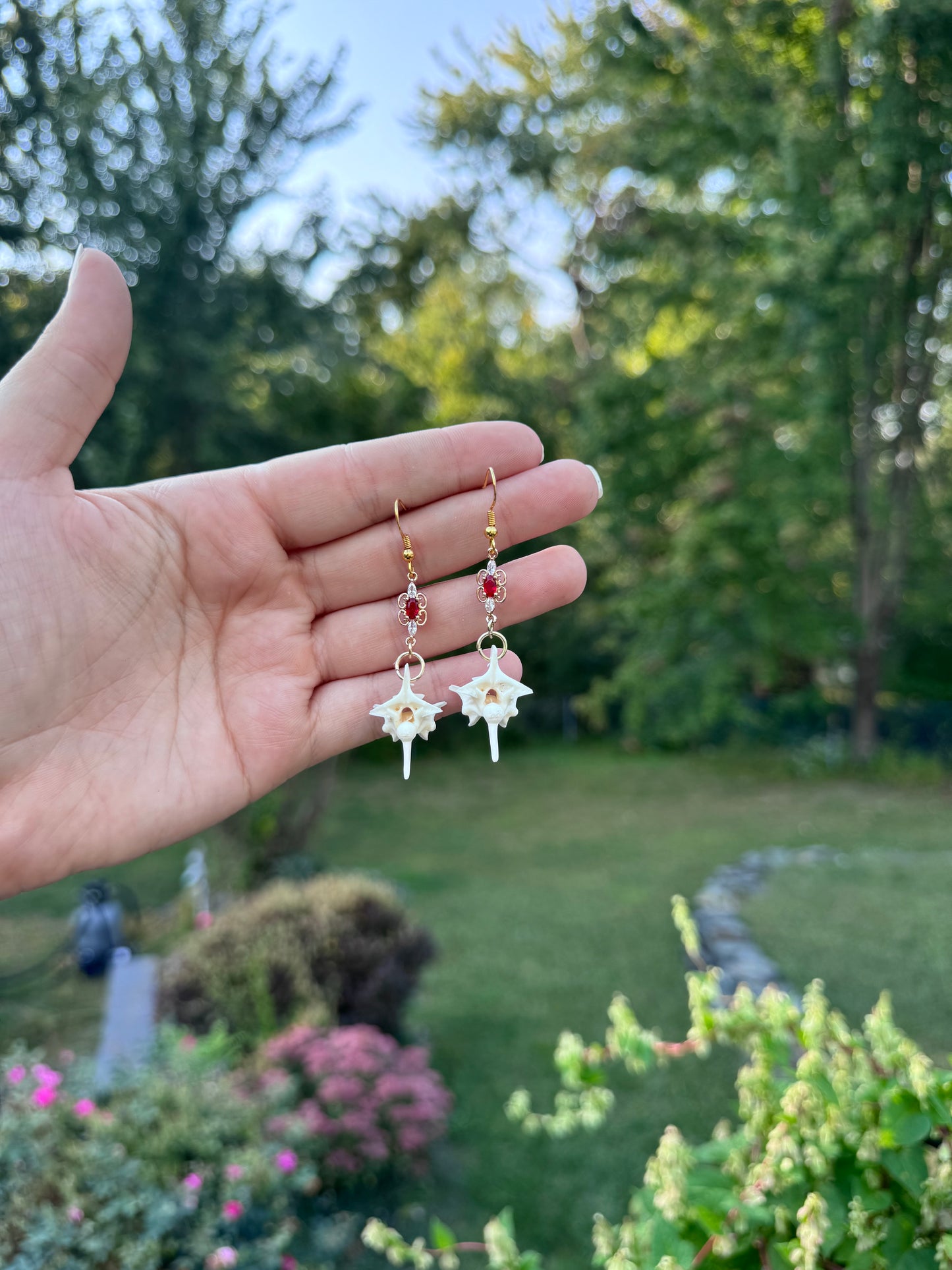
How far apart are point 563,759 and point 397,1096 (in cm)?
843

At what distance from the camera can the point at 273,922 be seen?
3.93 metres

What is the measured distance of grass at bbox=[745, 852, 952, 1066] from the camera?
13.5 feet

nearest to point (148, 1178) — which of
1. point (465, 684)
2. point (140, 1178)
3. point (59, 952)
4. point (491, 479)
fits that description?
point (140, 1178)

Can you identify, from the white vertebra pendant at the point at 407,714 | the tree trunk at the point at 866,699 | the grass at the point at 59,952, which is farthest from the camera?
the tree trunk at the point at 866,699

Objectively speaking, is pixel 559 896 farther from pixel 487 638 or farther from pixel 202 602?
pixel 202 602

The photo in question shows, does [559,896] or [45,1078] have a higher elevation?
[45,1078]

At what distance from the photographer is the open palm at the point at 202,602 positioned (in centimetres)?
133

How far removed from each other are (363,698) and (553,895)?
5339 millimetres

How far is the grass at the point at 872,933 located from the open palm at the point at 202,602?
3367 mm

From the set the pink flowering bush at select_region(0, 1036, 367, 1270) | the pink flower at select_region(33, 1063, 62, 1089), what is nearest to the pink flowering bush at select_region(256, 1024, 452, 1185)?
the pink flowering bush at select_region(0, 1036, 367, 1270)

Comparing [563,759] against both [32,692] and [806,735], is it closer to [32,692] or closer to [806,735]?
[806,735]

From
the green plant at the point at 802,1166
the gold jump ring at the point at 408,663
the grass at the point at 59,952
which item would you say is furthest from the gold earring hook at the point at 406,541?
the grass at the point at 59,952

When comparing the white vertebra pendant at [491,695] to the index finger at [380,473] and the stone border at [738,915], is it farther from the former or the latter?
the stone border at [738,915]

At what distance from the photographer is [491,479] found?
142 centimetres
